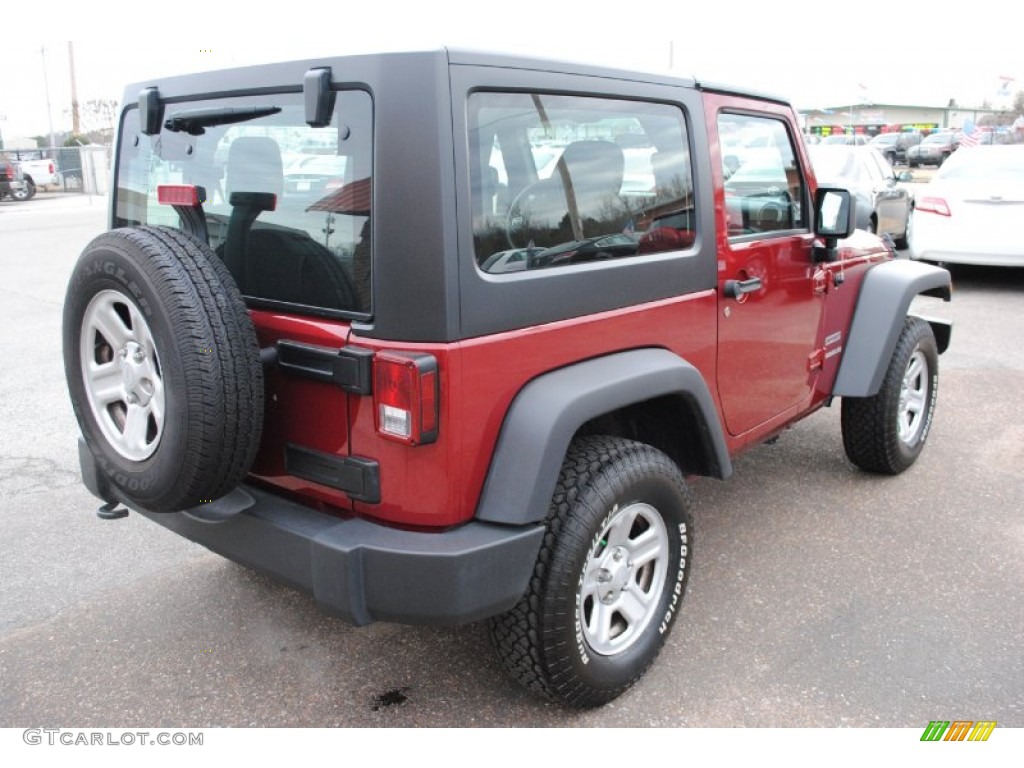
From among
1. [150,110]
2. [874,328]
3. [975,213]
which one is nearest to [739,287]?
[874,328]

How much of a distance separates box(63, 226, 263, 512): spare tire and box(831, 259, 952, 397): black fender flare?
279 centimetres

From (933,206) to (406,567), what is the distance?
9180 millimetres

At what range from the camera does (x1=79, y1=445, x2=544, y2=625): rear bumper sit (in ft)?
7.20

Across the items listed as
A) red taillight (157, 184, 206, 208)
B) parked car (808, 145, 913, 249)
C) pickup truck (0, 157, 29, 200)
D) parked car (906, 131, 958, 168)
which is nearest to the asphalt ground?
red taillight (157, 184, 206, 208)

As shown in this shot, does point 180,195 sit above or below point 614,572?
above

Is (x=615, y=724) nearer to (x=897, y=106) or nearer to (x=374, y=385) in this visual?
(x=374, y=385)

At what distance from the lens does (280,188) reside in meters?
2.44

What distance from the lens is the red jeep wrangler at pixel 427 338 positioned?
2.16 m

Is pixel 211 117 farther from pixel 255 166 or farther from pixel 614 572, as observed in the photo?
pixel 614 572

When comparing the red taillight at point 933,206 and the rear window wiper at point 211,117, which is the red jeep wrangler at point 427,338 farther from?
the red taillight at point 933,206

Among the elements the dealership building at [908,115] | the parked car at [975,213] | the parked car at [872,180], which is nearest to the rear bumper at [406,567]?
the parked car at [975,213]

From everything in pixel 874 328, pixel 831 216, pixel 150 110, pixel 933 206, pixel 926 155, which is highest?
pixel 926 155

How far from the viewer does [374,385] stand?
2.20m

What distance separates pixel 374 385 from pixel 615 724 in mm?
1254
